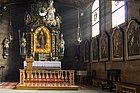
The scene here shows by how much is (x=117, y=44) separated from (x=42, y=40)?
32.3ft

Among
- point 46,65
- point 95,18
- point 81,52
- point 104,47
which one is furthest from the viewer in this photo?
point 81,52

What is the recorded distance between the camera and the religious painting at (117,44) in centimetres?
1584

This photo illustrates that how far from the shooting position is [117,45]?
53.8 feet

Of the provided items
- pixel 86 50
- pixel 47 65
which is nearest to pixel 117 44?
pixel 86 50

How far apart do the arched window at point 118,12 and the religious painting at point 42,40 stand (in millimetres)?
8396

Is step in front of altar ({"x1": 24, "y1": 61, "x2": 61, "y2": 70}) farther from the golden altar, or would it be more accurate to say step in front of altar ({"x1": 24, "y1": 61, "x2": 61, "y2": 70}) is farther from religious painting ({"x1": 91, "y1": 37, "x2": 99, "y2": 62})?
religious painting ({"x1": 91, "y1": 37, "x2": 99, "y2": 62})

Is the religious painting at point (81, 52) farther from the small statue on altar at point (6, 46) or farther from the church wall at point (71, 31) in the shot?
the small statue on altar at point (6, 46)

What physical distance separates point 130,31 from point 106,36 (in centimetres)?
400

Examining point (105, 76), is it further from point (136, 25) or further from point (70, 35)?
point (70, 35)

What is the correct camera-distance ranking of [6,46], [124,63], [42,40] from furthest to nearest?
[42,40], [6,46], [124,63]

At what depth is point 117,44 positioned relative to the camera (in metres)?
16.4

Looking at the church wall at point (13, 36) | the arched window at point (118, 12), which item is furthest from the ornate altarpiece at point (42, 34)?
the arched window at point (118, 12)

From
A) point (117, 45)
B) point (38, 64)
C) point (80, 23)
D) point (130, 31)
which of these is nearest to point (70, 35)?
point (80, 23)

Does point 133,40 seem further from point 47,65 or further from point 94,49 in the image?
point 47,65
